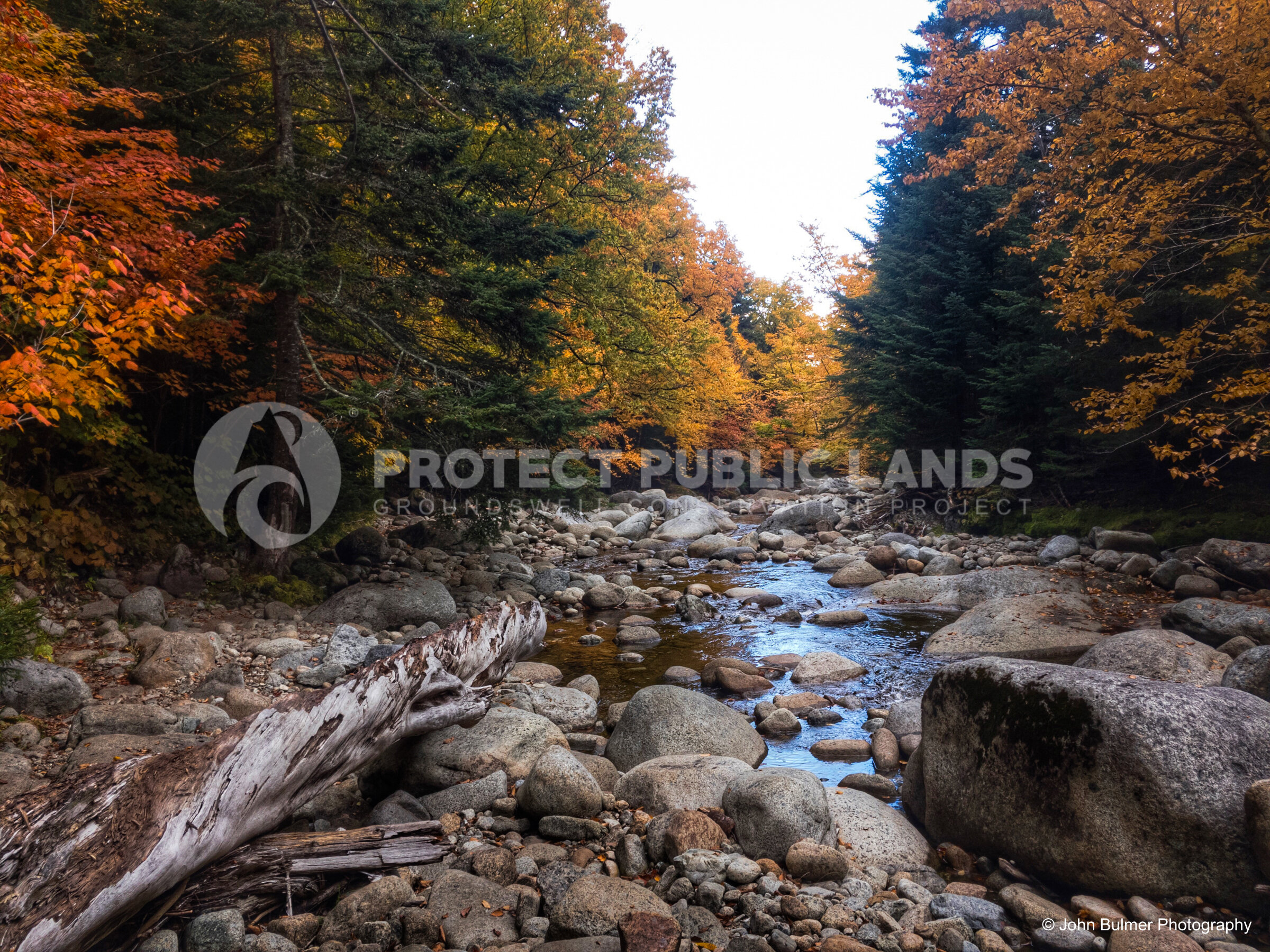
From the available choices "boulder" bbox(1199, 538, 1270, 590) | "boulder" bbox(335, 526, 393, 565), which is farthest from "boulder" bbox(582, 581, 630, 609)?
"boulder" bbox(1199, 538, 1270, 590)

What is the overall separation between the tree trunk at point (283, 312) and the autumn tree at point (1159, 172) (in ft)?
29.4

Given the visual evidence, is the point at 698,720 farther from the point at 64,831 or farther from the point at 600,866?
the point at 64,831

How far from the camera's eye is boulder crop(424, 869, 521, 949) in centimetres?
304

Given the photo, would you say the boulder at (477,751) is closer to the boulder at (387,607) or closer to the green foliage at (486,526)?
the boulder at (387,607)

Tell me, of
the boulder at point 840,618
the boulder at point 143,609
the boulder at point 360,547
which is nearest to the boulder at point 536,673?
the boulder at point 143,609

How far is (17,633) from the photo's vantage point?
5031 millimetres

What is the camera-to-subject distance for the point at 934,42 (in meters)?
10.5

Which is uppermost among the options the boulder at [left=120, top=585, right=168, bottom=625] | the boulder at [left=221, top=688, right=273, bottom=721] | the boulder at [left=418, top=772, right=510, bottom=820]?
the boulder at [left=120, top=585, right=168, bottom=625]

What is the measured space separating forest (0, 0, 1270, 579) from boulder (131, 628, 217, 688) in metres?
1.60

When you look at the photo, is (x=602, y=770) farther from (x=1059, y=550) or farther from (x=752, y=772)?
(x=1059, y=550)

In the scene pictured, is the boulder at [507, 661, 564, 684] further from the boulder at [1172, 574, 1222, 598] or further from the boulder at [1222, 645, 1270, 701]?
the boulder at [1172, 574, 1222, 598]

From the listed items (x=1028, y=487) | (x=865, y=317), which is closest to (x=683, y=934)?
(x=1028, y=487)

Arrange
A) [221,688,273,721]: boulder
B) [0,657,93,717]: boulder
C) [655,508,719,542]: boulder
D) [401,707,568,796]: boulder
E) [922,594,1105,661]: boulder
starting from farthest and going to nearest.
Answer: [655,508,719,542]: boulder < [922,594,1105,661]: boulder < [221,688,273,721]: boulder < [0,657,93,717]: boulder < [401,707,568,796]: boulder

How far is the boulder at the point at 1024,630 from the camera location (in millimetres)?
7758
